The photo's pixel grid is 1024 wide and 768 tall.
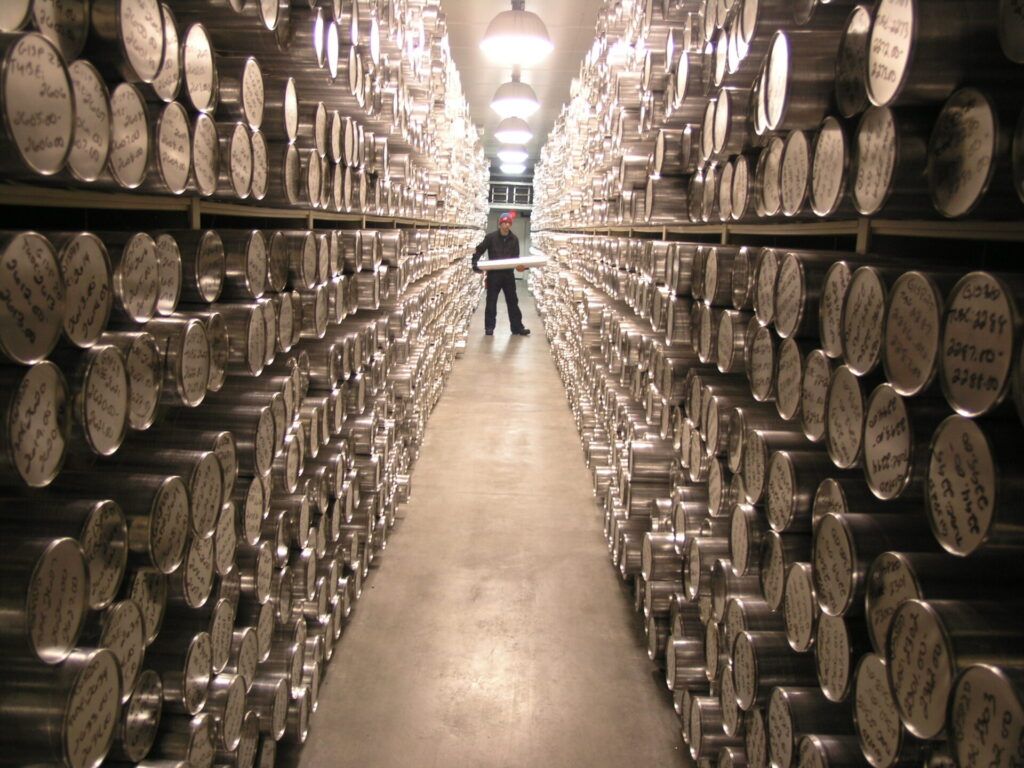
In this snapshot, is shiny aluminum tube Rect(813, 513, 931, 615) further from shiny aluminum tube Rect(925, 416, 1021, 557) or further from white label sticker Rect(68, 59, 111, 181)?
Result: white label sticker Rect(68, 59, 111, 181)

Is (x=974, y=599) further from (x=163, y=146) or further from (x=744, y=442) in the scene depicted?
(x=163, y=146)

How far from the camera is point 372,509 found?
3.90 metres

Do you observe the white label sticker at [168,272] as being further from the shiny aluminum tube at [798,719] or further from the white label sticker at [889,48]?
the shiny aluminum tube at [798,719]

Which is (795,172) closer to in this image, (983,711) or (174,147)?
(983,711)

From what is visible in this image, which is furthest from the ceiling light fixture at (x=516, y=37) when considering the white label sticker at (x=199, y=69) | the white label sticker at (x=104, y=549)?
the white label sticker at (x=104, y=549)

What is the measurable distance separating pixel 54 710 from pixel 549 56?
9583 millimetres

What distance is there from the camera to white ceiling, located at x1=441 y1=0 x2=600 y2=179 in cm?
761

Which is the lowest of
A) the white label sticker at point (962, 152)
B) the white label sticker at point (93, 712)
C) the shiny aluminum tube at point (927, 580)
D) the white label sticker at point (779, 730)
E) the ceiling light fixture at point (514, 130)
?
the white label sticker at point (779, 730)

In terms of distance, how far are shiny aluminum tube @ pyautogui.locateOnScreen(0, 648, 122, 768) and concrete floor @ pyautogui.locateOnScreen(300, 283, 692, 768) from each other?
145cm

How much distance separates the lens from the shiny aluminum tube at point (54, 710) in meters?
1.16

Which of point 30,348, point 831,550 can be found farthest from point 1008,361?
point 30,348

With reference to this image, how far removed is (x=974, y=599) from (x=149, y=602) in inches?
57.9

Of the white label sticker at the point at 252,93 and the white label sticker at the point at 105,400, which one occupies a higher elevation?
the white label sticker at the point at 252,93

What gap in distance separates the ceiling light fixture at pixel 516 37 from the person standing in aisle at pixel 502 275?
6279 mm
